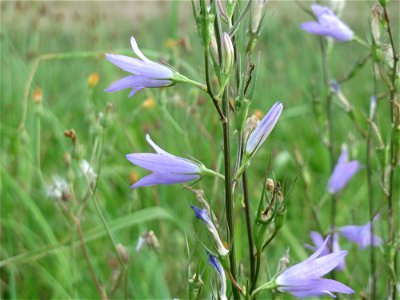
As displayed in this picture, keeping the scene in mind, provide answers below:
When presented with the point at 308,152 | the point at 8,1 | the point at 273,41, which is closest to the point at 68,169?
the point at 308,152

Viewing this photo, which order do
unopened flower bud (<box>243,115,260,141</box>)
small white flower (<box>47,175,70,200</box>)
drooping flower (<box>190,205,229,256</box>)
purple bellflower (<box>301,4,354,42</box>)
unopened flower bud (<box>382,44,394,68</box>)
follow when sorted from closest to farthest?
drooping flower (<box>190,205,229,256</box>)
unopened flower bud (<box>243,115,260,141</box>)
unopened flower bud (<box>382,44,394,68</box>)
purple bellflower (<box>301,4,354,42</box>)
small white flower (<box>47,175,70,200</box>)

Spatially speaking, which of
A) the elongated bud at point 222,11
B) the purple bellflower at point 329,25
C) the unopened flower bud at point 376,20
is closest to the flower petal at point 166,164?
the elongated bud at point 222,11

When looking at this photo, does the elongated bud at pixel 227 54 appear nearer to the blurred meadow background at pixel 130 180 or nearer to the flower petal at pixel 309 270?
the blurred meadow background at pixel 130 180

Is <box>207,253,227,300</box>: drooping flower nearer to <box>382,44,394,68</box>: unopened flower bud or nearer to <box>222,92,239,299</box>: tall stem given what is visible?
<box>222,92,239,299</box>: tall stem

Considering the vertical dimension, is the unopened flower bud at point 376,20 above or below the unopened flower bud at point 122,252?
above

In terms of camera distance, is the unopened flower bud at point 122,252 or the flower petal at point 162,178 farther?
the unopened flower bud at point 122,252

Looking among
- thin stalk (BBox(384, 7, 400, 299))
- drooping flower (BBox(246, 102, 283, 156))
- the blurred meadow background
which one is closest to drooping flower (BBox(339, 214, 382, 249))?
the blurred meadow background

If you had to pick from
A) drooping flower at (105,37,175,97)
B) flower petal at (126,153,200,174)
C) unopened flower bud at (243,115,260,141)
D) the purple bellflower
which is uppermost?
the purple bellflower

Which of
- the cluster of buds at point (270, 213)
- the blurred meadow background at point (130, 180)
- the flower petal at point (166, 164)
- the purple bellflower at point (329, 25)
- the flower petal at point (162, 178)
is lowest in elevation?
the blurred meadow background at point (130, 180)
